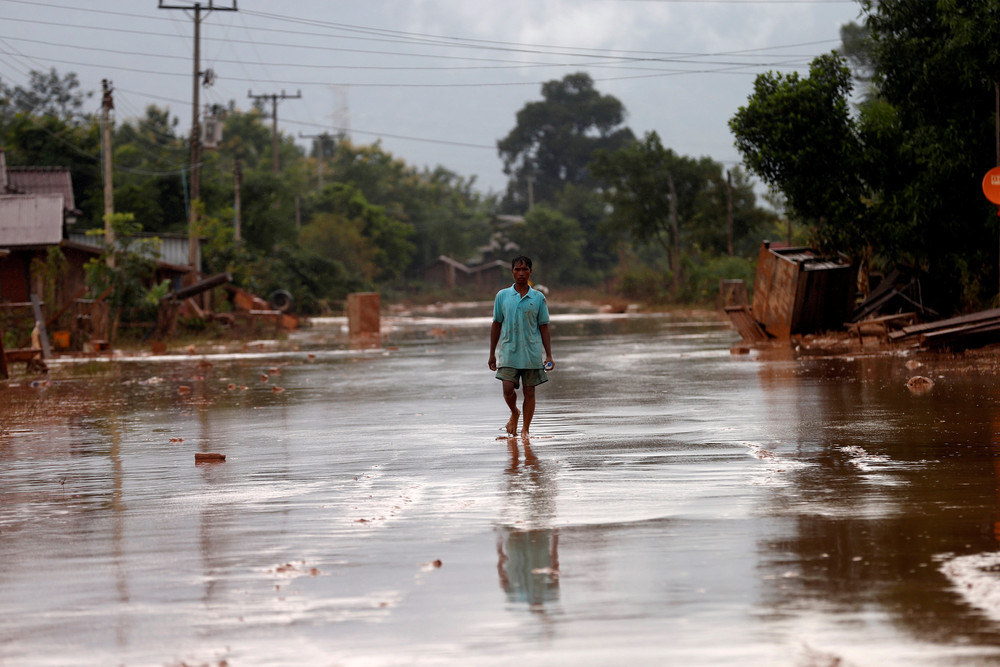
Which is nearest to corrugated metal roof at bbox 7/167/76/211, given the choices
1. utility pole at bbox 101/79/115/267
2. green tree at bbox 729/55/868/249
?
utility pole at bbox 101/79/115/267

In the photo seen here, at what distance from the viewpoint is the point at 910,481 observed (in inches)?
332

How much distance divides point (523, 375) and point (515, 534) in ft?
15.9

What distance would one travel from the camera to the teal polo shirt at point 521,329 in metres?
11.8

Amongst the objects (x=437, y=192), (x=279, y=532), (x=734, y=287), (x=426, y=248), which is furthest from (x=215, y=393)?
(x=437, y=192)

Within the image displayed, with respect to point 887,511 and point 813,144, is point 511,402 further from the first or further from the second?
point 813,144

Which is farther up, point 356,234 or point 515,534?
point 356,234

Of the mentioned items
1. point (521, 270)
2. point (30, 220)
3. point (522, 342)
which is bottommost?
point (522, 342)

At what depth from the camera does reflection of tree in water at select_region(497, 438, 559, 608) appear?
5808 millimetres

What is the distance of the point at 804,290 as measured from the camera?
25.3 meters

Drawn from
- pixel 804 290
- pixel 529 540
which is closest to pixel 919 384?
pixel 529 540

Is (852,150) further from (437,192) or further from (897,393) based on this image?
(437,192)

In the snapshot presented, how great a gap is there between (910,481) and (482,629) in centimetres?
446

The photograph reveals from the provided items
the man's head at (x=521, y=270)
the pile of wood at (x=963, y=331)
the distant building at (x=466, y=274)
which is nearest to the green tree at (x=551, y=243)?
the distant building at (x=466, y=274)

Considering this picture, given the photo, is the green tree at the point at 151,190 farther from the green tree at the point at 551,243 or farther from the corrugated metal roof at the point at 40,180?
the green tree at the point at 551,243
